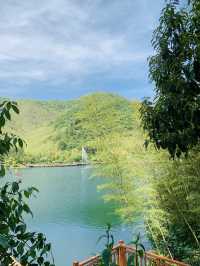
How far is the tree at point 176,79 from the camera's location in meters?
2.96

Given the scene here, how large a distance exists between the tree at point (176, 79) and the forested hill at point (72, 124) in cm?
121

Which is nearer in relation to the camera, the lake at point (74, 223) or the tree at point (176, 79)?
the tree at point (176, 79)

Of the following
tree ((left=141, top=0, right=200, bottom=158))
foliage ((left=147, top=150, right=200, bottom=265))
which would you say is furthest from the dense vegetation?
foliage ((left=147, top=150, right=200, bottom=265))

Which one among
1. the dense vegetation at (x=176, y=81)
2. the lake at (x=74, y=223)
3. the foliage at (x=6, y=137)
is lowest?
the lake at (x=74, y=223)

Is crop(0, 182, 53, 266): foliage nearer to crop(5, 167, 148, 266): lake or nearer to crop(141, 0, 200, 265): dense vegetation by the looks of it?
crop(141, 0, 200, 265): dense vegetation

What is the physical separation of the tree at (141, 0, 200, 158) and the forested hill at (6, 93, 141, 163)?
3.98 ft

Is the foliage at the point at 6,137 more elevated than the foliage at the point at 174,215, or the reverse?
the foliage at the point at 6,137

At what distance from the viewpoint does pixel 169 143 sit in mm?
3186

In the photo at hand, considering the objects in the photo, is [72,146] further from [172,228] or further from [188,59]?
[188,59]

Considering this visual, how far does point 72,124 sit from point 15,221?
59.0 m

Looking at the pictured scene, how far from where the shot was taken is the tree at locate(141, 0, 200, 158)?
2.96 meters

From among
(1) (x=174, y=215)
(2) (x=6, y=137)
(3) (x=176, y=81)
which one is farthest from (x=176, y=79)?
(1) (x=174, y=215)

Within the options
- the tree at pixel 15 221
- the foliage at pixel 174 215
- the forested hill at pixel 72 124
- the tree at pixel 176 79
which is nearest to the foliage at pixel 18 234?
the tree at pixel 15 221

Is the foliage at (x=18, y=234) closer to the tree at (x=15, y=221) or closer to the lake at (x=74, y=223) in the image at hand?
the tree at (x=15, y=221)
